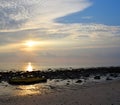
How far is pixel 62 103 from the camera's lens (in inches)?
1036

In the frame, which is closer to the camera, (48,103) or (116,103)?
(116,103)

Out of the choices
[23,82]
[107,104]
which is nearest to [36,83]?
[23,82]

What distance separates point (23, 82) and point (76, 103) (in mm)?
26078

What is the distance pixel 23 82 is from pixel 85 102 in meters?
25.9

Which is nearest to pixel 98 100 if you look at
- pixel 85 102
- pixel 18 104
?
pixel 85 102

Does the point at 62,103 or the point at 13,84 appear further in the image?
the point at 13,84

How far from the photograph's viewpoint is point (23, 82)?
50906 millimetres

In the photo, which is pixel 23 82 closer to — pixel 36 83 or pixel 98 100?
pixel 36 83

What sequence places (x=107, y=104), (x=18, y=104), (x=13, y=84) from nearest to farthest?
(x=107, y=104) < (x=18, y=104) < (x=13, y=84)

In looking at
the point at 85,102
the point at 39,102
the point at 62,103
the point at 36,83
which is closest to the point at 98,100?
the point at 85,102

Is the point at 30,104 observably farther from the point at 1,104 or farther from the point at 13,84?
the point at 13,84

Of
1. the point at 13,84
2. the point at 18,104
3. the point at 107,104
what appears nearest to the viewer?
the point at 107,104

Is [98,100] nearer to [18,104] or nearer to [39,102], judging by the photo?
[39,102]

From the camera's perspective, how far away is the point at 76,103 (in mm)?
26078
